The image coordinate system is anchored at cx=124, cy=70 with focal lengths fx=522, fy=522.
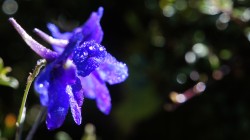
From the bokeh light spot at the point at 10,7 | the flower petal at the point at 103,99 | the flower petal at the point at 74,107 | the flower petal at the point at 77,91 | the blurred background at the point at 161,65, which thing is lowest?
the blurred background at the point at 161,65

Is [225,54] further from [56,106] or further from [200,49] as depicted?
[56,106]

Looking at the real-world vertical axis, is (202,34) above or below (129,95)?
above

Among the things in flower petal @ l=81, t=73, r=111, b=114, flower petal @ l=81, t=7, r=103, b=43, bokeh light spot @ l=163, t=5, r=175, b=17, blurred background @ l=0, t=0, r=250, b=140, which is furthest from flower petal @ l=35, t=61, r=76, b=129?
bokeh light spot @ l=163, t=5, r=175, b=17

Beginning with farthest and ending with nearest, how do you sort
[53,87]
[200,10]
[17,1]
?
[17,1], [200,10], [53,87]

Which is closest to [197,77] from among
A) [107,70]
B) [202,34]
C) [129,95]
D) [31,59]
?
[202,34]

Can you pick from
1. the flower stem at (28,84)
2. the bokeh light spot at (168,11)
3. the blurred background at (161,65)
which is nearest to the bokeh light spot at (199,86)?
the blurred background at (161,65)

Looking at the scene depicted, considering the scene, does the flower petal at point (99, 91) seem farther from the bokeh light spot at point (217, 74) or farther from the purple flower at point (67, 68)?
the bokeh light spot at point (217, 74)

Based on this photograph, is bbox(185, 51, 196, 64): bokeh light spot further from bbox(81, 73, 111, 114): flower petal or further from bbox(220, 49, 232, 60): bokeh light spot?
bbox(81, 73, 111, 114): flower petal

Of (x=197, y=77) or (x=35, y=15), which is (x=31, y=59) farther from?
(x=197, y=77)
